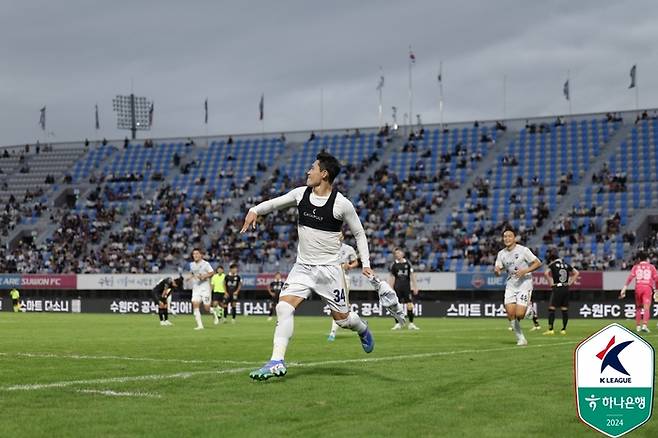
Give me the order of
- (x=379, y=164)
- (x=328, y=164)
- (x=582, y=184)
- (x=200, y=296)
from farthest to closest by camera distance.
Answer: (x=379, y=164) < (x=582, y=184) < (x=200, y=296) < (x=328, y=164)

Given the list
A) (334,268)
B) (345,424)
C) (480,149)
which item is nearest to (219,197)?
(480,149)

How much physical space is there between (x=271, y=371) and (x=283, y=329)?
753 millimetres

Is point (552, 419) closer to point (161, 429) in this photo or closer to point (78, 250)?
point (161, 429)

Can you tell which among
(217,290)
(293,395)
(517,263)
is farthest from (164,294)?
(293,395)

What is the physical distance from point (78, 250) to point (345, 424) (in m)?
60.5

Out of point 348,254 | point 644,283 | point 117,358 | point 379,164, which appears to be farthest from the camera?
point 379,164

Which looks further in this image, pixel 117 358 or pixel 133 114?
pixel 133 114

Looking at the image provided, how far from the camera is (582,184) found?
2367 inches

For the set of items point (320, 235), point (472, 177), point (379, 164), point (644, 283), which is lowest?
point (644, 283)

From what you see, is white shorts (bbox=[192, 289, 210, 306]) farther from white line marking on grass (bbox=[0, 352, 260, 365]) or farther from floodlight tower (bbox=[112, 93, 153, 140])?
floodlight tower (bbox=[112, 93, 153, 140])

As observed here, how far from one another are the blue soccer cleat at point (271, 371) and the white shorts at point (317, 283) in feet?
3.64

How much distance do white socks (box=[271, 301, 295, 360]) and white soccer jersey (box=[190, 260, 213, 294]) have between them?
19.6m

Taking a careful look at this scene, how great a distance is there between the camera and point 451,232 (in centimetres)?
5806

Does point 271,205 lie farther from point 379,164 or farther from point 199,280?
point 379,164
